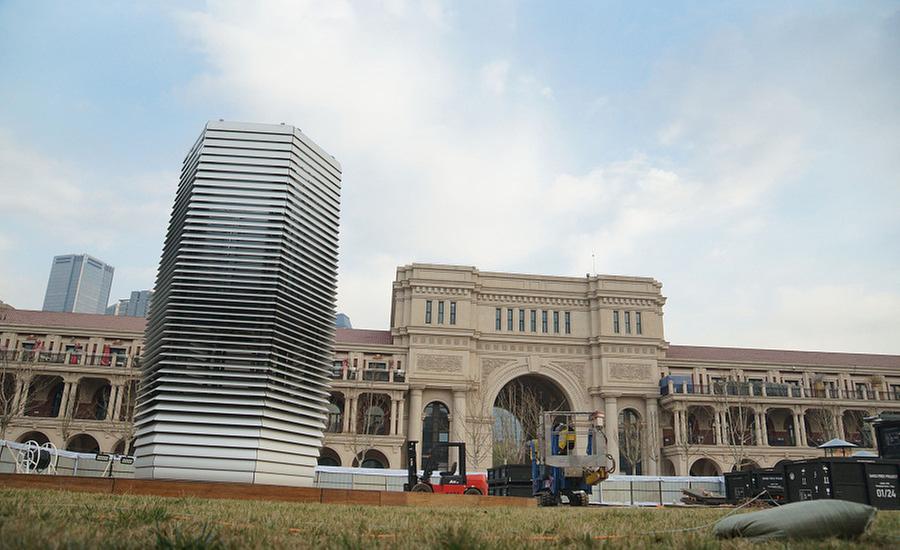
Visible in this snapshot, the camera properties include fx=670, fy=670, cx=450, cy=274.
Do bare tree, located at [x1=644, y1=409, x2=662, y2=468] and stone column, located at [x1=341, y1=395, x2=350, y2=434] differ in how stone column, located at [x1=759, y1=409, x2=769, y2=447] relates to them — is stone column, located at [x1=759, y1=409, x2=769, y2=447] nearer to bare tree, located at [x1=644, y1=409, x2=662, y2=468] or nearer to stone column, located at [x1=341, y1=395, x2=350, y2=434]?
bare tree, located at [x1=644, y1=409, x2=662, y2=468]

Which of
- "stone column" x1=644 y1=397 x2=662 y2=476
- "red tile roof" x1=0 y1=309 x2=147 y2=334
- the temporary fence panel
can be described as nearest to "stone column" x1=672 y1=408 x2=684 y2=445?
"stone column" x1=644 y1=397 x2=662 y2=476

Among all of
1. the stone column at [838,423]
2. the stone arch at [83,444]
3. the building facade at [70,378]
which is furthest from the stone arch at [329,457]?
the stone column at [838,423]

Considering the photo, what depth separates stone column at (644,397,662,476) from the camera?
49938 mm

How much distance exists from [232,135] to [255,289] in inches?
134

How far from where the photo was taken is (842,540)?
4223 millimetres

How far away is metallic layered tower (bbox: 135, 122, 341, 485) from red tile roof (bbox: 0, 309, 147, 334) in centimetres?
4208

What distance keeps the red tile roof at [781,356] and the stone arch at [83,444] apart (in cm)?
4511

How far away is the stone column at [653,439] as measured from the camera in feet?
164

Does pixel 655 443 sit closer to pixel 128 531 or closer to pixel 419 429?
pixel 419 429

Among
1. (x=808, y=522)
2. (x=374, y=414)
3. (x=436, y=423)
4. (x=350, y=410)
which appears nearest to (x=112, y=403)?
(x=350, y=410)

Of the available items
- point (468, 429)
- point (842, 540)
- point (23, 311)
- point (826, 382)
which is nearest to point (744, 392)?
point (826, 382)

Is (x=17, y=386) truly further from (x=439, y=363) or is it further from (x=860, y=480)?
(x=860, y=480)

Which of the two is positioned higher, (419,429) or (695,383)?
(695,383)

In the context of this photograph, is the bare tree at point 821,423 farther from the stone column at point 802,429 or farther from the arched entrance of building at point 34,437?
the arched entrance of building at point 34,437
